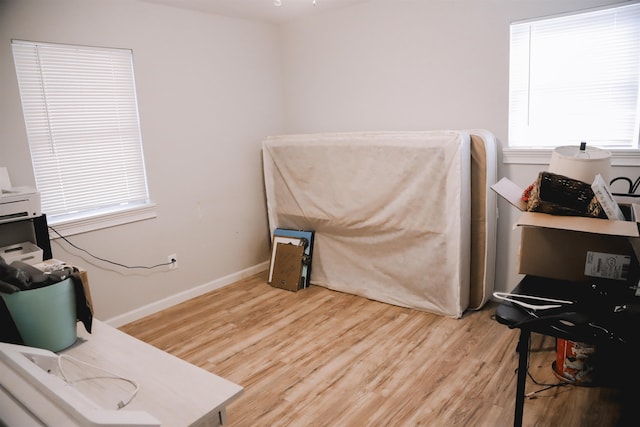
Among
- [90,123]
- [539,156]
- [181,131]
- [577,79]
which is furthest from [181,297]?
[577,79]

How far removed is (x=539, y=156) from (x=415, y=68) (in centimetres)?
118

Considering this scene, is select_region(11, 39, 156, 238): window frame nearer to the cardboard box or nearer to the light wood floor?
the light wood floor

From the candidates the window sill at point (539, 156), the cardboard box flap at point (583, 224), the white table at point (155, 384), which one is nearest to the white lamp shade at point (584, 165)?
the cardboard box flap at point (583, 224)

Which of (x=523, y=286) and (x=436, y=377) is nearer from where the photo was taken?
(x=523, y=286)

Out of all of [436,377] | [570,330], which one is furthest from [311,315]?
[570,330]

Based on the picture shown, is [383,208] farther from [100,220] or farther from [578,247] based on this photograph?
[100,220]

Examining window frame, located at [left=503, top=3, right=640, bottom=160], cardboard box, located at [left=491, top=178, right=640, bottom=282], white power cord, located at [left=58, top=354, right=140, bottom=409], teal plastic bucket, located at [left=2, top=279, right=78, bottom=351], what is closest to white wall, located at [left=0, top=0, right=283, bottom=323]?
teal plastic bucket, located at [left=2, top=279, right=78, bottom=351]

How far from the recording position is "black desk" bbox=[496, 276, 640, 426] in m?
1.43

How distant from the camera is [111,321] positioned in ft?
10.6

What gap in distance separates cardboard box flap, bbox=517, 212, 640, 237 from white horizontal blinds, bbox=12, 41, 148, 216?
112 inches

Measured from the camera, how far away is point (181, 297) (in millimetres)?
3727

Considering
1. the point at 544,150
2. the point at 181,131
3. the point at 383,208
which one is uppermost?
the point at 181,131

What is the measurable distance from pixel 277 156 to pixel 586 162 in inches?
99.9

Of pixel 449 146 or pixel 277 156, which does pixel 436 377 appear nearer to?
pixel 449 146
